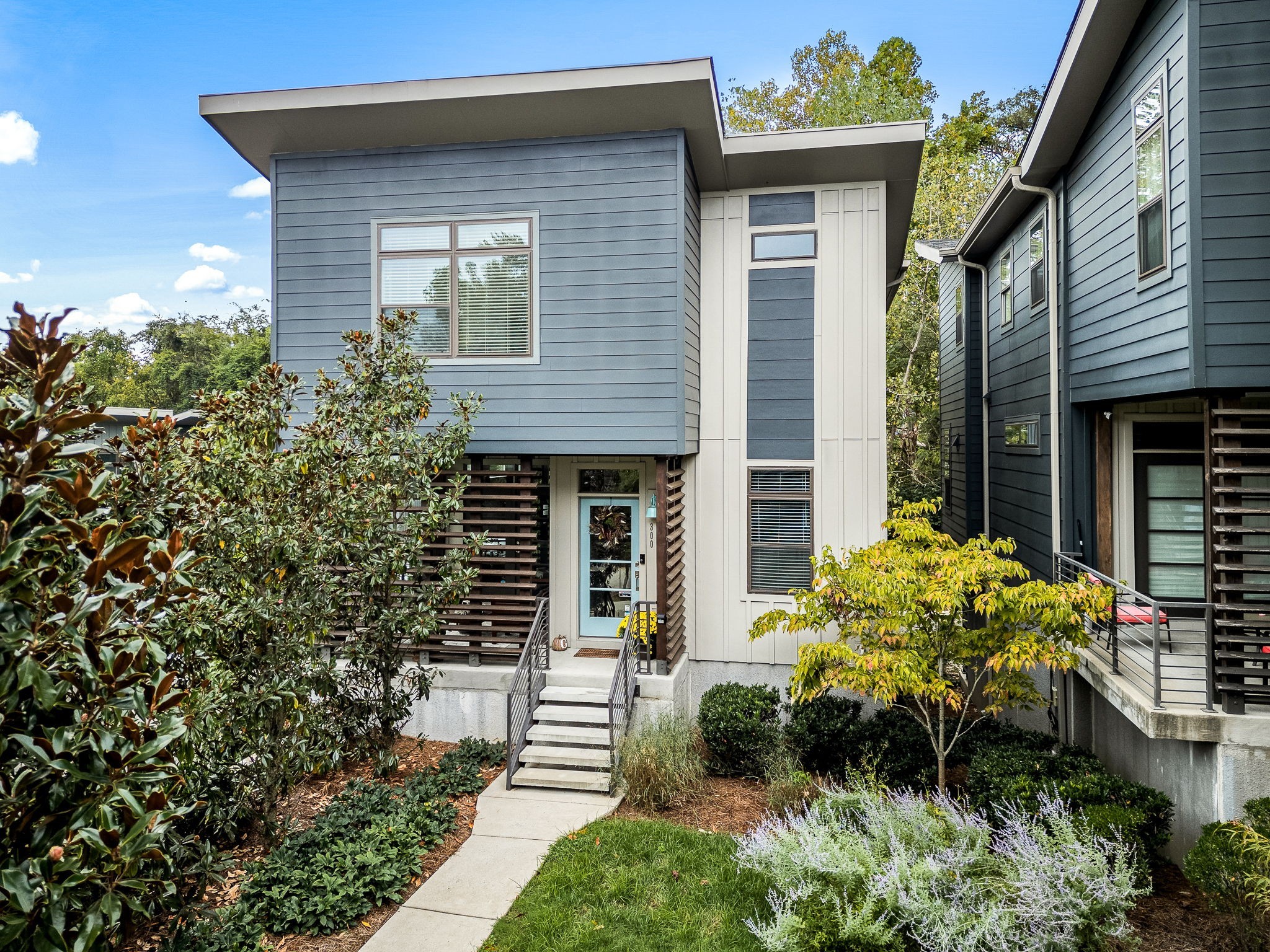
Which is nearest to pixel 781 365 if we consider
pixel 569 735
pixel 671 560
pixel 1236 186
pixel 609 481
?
pixel 609 481

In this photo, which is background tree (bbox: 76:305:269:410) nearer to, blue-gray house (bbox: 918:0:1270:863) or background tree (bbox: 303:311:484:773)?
background tree (bbox: 303:311:484:773)

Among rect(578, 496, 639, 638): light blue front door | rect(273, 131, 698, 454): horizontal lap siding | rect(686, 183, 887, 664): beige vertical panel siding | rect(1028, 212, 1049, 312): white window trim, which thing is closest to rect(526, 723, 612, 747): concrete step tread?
rect(578, 496, 639, 638): light blue front door

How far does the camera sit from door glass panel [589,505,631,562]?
9727 mm

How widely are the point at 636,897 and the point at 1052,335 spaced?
7.68 m

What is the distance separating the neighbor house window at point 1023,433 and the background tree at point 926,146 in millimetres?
8163

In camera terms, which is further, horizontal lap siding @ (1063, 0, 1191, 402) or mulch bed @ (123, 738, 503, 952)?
horizontal lap siding @ (1063, 0, 1191, 402)

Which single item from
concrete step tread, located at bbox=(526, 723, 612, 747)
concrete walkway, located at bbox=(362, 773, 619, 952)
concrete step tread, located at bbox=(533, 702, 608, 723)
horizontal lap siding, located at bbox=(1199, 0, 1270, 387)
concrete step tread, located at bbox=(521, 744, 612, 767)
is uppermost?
horizontal lap siding, located at bbox=(1199, 0, 1270, 387)

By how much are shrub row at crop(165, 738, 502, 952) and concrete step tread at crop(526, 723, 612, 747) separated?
93 cm

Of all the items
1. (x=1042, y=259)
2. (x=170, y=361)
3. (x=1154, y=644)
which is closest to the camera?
(x=1154, y=644)

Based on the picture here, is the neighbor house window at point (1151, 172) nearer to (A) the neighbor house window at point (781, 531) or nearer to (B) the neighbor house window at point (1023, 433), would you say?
(B) the neighbor house window at point (1023, 433)

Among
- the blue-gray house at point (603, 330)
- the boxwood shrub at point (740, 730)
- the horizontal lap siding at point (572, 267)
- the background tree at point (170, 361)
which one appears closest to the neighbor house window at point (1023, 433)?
the blue-gray house at point (603, 330)

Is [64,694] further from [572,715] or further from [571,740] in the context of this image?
[572,715]

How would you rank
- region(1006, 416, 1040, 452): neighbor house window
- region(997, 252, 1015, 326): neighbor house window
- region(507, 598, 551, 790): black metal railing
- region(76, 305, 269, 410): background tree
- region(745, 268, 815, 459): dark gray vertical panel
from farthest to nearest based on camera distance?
region(76, 305, 269, 410): background tree, region(997, 252, 1015, 326): neighbor house window, region(1006, 416, 1040, 452): neighbor house window, region(745, 268, 815, 459): dark gray vertical panel, region(507, 598, 551, 790): black metal railing

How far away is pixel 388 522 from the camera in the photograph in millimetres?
7504
